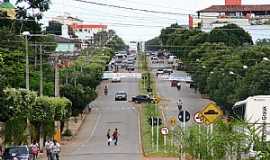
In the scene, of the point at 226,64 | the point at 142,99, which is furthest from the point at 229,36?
the point at 226,64

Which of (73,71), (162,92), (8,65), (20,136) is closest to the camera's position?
(20,136)

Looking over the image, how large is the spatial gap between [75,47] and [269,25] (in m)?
37.7

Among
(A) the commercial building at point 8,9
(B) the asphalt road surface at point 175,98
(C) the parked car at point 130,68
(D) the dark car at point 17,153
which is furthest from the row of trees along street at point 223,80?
(A) the commercial building at point 8,9

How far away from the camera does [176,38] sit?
155m

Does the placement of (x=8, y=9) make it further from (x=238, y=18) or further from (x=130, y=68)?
(x=238, y=18)

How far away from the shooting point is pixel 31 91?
48906mm

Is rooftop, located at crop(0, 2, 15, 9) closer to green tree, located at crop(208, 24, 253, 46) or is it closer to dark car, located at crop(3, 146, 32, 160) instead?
green tree, located at crop(208, 24, 253, 46)

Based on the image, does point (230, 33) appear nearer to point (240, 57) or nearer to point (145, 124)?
point (240, 57)

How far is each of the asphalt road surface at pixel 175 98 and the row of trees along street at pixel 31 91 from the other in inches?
358

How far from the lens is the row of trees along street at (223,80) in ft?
64.6

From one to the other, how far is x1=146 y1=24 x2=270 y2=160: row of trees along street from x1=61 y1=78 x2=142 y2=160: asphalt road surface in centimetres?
413

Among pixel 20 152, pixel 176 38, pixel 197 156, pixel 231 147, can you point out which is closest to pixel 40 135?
pixel 20 152

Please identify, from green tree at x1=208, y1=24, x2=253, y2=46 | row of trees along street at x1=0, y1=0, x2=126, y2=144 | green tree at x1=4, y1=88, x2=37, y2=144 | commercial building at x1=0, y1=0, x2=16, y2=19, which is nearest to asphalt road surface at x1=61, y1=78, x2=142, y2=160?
row of trees along street at x1=0, y1=0, x2=126, y2=144

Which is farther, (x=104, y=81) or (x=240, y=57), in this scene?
(x=104, y=81)
